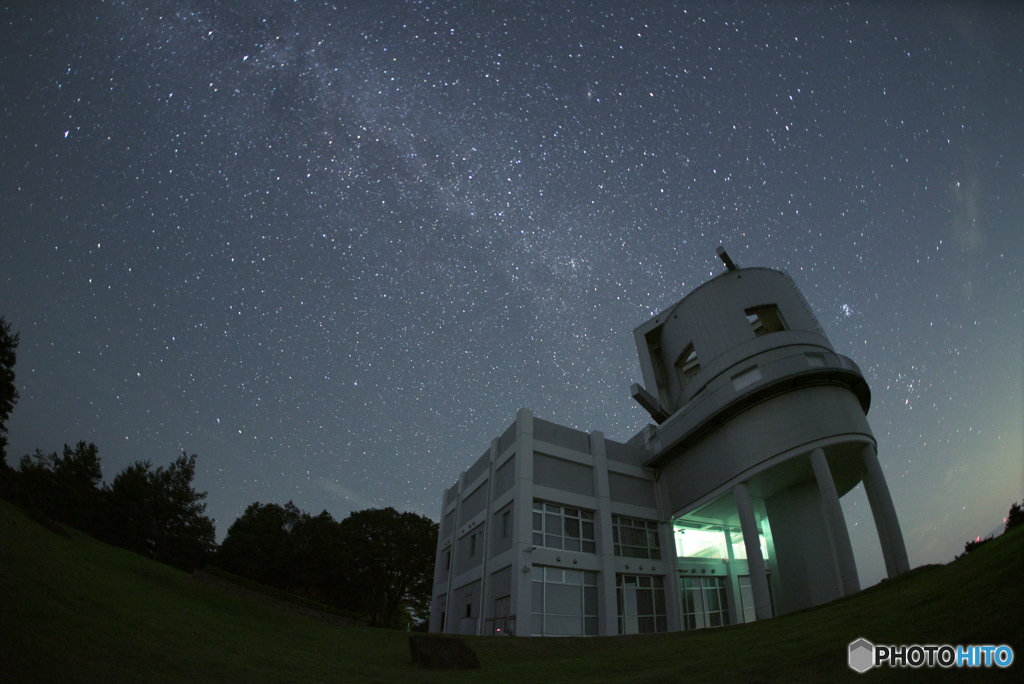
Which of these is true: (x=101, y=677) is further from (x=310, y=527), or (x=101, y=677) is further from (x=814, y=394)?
(x=310, y=527)

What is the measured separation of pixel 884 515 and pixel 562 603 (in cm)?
1543

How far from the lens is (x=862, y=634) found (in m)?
6.91

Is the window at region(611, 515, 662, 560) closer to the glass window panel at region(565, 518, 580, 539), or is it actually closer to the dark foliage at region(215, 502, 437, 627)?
the glass window panel at region(565, 518, 580, 539)

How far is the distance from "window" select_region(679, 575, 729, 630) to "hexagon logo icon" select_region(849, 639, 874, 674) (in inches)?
934

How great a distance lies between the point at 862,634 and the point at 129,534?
192ft

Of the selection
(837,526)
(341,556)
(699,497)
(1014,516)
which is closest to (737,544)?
(699,497)

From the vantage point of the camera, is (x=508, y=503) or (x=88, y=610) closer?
(x=88, y=610)

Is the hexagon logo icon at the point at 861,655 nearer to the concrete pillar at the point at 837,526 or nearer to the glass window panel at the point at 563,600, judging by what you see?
the concrete pillar at the point at 837,526

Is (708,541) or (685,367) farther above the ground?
(685,367)

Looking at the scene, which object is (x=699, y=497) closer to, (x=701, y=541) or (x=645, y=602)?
(x=701, y=541)

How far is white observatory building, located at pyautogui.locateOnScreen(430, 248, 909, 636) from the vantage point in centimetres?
2327

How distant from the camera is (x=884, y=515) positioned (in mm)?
21781

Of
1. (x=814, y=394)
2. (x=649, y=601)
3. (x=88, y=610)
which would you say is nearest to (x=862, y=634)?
(x=88, y=610)

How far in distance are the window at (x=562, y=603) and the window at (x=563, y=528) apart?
129cm
